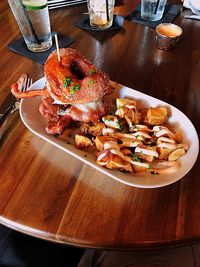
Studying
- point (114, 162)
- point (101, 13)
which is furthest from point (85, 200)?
point (101, 13)

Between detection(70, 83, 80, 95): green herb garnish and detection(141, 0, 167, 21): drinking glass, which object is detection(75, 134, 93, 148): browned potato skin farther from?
detection(141, 0, 167, 21): drinking glass

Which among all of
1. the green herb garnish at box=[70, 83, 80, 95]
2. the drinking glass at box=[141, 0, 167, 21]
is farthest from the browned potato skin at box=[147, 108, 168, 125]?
the drinking glass at box=[141, 0, 167, 21]

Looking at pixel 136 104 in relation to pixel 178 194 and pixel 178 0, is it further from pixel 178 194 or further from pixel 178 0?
pixel 178 0

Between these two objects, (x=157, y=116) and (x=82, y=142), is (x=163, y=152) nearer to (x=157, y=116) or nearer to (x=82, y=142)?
(x=157, y=116)

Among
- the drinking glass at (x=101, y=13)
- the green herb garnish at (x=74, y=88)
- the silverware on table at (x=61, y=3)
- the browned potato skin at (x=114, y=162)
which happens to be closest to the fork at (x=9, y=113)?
the green herb garnish at (x=74, y=88)

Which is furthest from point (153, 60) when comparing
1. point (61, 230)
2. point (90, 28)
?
point (61, 230)

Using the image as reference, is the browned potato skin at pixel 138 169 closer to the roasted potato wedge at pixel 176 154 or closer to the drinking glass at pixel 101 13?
the roasted potato wedge at pixel 176 154
